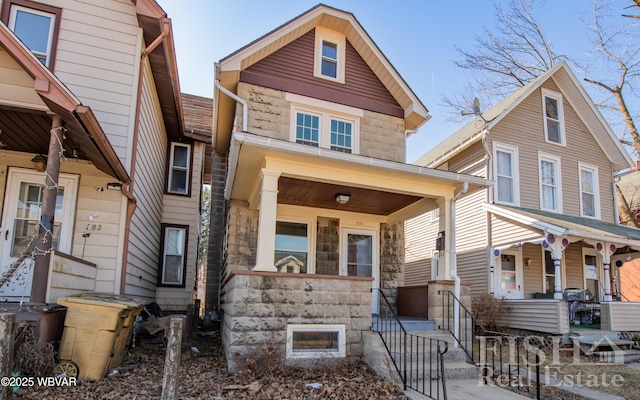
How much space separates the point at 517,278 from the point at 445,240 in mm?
6223

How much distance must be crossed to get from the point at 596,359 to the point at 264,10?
11458 millimetres

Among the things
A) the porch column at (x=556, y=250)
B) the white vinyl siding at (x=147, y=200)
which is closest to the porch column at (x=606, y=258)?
the porch column at (x=556, y=250)

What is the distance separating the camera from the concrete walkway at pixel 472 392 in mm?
5168

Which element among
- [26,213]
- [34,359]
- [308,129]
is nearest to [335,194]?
[308,129]

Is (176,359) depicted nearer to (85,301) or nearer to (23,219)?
(85,301)

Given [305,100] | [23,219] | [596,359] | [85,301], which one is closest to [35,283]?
[85,301]

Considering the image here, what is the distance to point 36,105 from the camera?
16.9ft

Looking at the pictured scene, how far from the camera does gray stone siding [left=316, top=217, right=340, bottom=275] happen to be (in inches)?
364

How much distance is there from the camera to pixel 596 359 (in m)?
9.10

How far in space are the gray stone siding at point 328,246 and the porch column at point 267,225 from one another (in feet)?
9.78

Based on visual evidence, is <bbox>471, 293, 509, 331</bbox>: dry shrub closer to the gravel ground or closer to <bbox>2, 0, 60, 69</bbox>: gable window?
the gravel ground

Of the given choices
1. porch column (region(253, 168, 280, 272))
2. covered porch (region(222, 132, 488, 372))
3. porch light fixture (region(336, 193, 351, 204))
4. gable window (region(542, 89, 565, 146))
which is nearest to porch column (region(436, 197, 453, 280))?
covered porch (region(222, 132, 488, 372))

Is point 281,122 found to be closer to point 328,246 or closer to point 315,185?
point 315,185

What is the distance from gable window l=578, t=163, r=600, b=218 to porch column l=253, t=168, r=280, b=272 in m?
11.7
